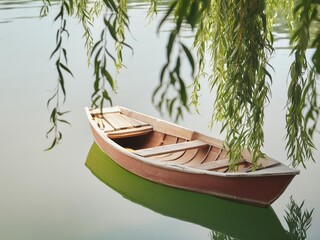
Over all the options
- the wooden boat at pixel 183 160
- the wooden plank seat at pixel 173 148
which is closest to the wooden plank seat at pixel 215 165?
the wooden boat at pixel 183 160

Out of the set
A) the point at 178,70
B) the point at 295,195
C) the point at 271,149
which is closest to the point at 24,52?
the point at 271,149

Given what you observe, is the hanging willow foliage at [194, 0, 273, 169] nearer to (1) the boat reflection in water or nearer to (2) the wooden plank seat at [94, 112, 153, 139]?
(1) the boat reflection in water

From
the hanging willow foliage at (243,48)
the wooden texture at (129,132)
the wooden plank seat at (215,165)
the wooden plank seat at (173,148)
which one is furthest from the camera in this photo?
the wooden texture at (129,132)

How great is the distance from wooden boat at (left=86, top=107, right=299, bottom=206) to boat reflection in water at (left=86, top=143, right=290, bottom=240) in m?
0.10

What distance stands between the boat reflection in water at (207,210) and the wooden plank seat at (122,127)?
0.62 meters

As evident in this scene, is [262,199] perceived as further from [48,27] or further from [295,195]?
[48,27]

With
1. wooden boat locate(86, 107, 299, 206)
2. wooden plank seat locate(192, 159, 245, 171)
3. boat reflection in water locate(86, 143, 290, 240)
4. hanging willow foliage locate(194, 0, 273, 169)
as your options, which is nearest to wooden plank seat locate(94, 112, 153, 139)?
wooden boat locate(86, 107, 299, 206)

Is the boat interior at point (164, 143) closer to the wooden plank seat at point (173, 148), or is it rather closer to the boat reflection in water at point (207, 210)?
the wooden plank seat at point (173, 148)

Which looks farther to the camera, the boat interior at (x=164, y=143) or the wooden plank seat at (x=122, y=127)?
the wooden plank seat at (x=122, y=127)

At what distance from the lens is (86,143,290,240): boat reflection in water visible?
409 centimetres

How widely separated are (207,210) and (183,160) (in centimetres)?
71

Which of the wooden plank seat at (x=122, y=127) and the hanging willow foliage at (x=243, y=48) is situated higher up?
the hanging willow foliage at (x=243, y=48)

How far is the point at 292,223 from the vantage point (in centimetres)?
412

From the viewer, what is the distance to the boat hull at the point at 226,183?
3.95 m
